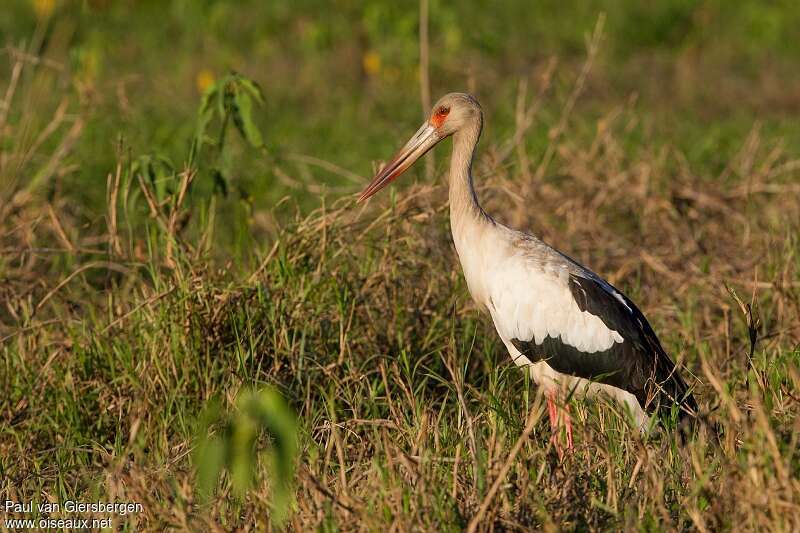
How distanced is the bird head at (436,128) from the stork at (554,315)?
0.22 m

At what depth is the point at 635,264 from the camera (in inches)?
220

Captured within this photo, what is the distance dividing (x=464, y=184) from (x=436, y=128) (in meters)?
0.36

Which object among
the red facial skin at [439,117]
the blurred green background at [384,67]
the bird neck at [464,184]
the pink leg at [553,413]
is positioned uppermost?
the red facial skin at [439,117]

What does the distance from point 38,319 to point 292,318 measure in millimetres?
1260

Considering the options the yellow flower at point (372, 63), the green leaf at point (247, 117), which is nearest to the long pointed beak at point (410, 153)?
the green leaf at point (247, 117)

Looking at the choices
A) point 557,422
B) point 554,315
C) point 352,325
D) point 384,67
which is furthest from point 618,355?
point 384,67

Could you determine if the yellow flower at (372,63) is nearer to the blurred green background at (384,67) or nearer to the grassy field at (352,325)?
the blurred green background at (384,67)

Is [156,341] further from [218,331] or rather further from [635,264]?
[635,264]

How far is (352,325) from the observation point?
178 inches

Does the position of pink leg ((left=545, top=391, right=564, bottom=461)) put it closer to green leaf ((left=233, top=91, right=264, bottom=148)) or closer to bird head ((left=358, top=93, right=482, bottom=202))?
bird head ((left=358, top=93, right=482, bottom=202))

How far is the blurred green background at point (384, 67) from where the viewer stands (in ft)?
24.9

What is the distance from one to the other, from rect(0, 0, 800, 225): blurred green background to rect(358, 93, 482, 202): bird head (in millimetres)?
1748

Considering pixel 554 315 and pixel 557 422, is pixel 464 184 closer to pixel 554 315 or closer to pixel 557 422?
pixel 554 315

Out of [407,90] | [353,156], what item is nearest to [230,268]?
[353,156]
